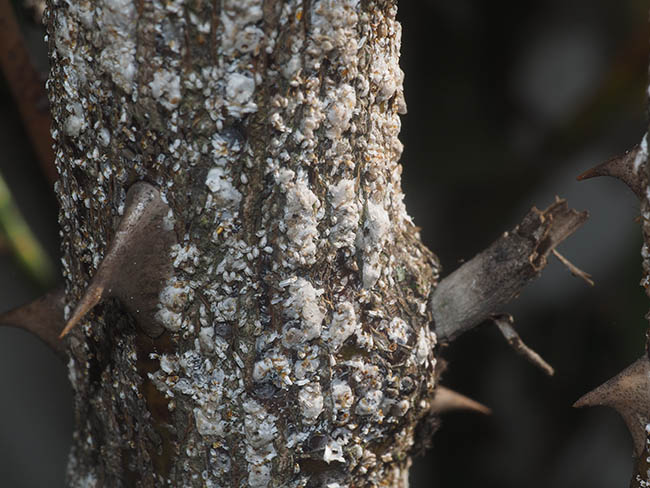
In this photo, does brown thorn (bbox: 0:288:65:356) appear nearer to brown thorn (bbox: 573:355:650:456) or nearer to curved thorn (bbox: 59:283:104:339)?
curved thorn (bbox: 59:283:104:339)

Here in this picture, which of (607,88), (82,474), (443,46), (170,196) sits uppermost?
(443,46)

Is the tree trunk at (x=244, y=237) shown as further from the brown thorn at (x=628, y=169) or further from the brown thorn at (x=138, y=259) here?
the brown thorn at (x=628, y=169)

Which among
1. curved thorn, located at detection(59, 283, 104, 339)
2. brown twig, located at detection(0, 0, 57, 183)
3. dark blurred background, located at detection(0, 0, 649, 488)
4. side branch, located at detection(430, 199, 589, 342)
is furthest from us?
dark blurred background, located at detection(0, 0, 649, 488)

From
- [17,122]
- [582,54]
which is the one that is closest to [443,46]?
[582,54]

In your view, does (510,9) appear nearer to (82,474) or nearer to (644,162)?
(644,162)

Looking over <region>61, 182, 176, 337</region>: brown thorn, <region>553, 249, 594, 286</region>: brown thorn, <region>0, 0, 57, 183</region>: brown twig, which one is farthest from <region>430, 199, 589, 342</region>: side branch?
<region>0, 0, 57, 183</region>: brown twig

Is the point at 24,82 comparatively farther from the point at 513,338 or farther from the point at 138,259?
the point at 513,338

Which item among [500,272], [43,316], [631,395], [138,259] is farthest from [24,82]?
[631,395]
